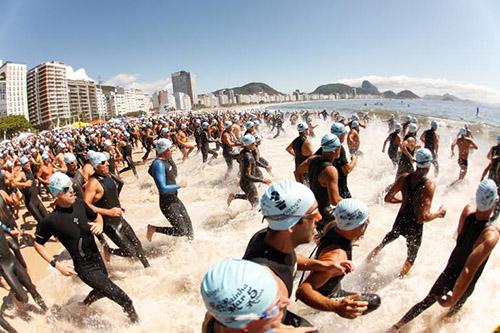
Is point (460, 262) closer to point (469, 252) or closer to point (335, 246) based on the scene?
point (469, 252)

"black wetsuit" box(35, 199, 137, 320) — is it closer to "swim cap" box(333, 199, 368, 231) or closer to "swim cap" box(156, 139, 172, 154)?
"swim cap" box(156, 139, 172, 154)

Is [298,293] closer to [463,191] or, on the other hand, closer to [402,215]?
[402,215]

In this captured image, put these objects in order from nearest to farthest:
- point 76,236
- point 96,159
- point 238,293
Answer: point 238,293 → point 76,236 → point 96,159

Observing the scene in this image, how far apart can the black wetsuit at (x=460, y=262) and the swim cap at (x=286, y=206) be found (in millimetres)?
1797

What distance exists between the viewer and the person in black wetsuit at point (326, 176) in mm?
4156

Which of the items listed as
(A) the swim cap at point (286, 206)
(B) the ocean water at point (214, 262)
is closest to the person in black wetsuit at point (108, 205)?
(B) the ocean water at point (214, 262)

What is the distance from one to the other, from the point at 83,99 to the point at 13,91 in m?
25.3

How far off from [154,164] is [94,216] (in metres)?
1.55

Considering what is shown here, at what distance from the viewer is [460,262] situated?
3102mm

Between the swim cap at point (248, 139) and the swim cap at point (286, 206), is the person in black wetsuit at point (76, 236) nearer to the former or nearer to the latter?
the swim cap at point (286, 206)

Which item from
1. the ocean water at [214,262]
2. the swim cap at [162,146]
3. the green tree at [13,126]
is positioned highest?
the green tree at [13,126]

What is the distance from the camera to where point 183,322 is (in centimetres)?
422

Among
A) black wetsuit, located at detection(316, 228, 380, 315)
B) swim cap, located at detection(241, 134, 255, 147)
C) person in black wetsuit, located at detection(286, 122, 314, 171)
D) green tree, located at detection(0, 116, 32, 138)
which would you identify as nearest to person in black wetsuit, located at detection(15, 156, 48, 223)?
swim cap, located at detection(241, 134, 255, 147)

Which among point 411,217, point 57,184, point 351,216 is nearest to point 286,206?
point 351,216
